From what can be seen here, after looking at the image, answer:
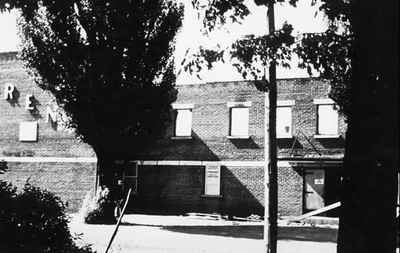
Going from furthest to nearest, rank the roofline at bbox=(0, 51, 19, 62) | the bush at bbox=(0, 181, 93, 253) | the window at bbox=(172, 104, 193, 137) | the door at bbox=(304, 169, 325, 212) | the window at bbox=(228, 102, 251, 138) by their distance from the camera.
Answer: the roofline at bbox=(0, 51, 19, 62), the window at bbox=(172, 104, 193, 137), the window at bbox=(228, 102, 251, 138), the door at bbox=(304, 169, 325, 212), the bush at bbox=(0, 181, 93, 253)

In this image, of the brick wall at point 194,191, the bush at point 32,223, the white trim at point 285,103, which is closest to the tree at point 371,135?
the bush at point 32,223

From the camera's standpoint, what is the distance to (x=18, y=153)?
29.6 meters

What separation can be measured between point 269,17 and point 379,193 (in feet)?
22.5

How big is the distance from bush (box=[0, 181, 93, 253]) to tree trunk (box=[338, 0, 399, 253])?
463 cm

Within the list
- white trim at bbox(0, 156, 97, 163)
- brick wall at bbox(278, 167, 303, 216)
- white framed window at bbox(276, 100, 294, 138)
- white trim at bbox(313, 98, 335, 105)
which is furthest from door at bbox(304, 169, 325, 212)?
white trim at bbox(0, 156, 97, 163)

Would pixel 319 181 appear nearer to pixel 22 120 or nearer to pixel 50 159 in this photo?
pixel 50 159

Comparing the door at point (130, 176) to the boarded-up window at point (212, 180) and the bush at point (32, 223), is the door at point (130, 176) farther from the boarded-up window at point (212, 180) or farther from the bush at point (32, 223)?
the bush at point (32, 223)

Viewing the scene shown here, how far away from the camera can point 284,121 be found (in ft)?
78.8

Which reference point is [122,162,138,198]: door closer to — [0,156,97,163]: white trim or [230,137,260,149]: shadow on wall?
[0,156,97,163]: white trim

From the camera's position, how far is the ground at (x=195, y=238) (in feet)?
42.8

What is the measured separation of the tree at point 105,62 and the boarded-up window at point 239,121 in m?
6.60

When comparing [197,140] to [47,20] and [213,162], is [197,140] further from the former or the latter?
[47,20]

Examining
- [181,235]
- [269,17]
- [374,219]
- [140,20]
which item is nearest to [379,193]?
[374,219]

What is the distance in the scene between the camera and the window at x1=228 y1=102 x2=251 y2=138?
24.8 m
